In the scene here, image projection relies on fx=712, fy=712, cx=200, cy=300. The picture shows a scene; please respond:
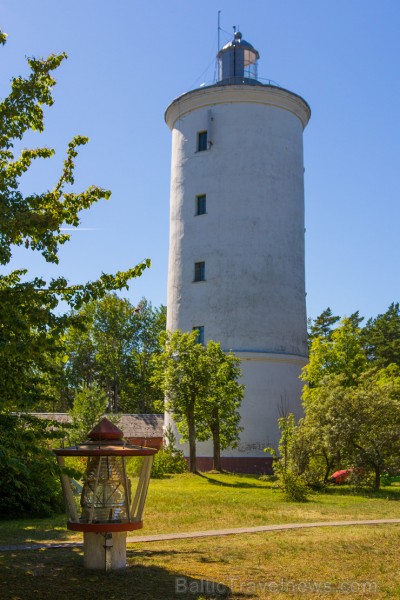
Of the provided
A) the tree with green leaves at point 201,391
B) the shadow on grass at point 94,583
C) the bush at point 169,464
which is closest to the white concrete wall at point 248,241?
the bush at point 169,464

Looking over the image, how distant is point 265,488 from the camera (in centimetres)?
2533

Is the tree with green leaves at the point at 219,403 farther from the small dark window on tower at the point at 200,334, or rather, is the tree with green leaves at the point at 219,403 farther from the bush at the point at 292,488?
the bush at the point at 292,488

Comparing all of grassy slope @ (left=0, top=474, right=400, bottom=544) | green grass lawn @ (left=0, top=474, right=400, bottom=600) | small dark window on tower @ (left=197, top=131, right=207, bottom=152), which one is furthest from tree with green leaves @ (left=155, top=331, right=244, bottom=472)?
green grass lawn @ (left=0, top=474, right=400, bottom=600)

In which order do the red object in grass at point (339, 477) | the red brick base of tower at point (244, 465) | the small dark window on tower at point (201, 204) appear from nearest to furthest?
the red object in grass at point (339, 477)
the red brick base of tower at point (244, 465)
the small dark window on tower at point (201, 204)

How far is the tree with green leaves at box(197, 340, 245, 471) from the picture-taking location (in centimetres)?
3105

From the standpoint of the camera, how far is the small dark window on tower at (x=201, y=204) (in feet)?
120

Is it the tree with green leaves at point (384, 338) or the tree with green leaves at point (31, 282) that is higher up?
the tree with green leaves at point (384, 338)

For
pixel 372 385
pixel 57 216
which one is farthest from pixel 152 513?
pixel 372 385

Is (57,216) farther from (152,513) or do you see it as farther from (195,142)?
(195,142)

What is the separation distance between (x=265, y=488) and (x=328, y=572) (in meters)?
15.3

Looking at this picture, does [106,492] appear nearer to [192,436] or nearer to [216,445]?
[192,436]

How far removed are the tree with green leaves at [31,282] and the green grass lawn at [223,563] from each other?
1541 millimetres

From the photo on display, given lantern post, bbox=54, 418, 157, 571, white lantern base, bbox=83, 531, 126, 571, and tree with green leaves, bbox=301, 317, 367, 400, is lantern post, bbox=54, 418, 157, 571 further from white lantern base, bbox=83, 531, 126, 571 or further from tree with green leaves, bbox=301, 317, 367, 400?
tree with green leaves, bbox=301, 317, 367, 400

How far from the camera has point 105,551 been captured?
1030 centimetres
